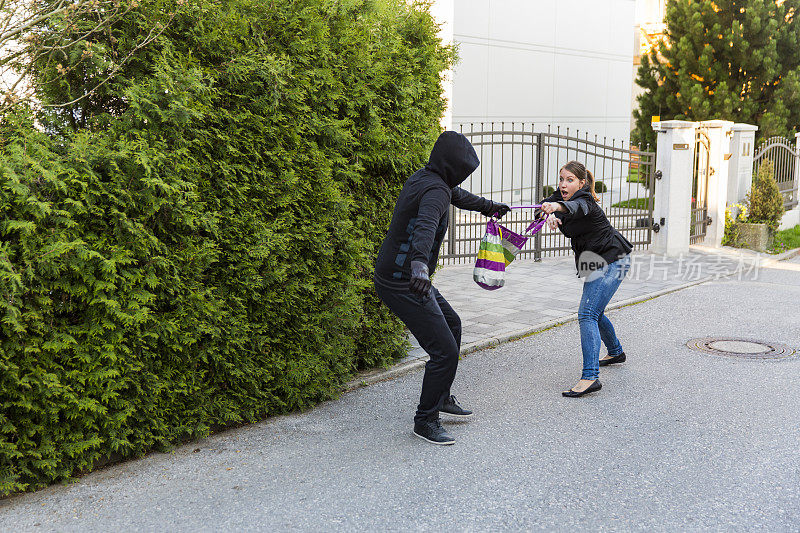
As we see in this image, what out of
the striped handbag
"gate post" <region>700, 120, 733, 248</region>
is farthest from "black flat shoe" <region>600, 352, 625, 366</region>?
"gate post" <region>700, 120, 733, 248</region>

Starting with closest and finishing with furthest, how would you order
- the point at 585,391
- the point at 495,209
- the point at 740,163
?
the point at 495,209
the point at 585,391
the point at 740,163

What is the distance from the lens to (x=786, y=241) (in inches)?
564

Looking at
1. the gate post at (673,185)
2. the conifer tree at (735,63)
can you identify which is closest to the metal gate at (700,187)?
the gate post at (673,185)

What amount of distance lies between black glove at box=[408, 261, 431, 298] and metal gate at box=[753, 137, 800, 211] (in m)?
12.1

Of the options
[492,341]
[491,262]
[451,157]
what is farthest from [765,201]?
[451,157]

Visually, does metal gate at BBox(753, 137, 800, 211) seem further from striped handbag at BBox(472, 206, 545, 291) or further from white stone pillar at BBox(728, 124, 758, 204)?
striped handbag at BBox(472, 206, 545, 291)

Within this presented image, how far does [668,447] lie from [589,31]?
20.7 m

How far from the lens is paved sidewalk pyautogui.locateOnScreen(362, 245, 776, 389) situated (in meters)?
7.52

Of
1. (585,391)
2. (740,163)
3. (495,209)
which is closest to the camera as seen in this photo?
(495,209)

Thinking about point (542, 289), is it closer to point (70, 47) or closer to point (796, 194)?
point (70, 47)

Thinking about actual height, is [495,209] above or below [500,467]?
above

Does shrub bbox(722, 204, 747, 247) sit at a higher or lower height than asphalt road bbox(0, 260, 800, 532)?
higher

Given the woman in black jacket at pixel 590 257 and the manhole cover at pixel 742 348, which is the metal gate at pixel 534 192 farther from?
the woman in black jacket at pixel 590 257

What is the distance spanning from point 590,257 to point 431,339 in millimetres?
1709
